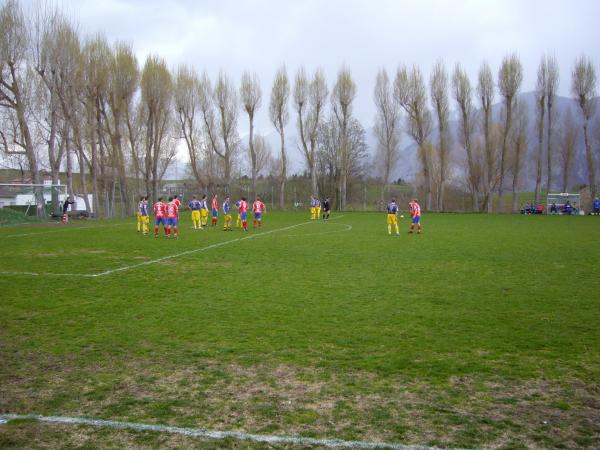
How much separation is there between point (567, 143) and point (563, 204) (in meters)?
16.2

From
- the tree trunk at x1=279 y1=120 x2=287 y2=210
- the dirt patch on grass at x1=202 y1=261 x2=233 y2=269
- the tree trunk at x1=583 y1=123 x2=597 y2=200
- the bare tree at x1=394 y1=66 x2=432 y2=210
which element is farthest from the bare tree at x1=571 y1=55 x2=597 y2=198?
the dirt patch on grass at x1=202 y1=261 x2=233 y2=269

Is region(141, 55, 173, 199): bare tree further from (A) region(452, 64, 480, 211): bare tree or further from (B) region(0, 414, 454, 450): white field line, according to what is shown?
(B) region(0, 414, 454, 450): white field line

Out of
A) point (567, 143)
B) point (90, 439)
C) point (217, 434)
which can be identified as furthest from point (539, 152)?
point (90, 439)

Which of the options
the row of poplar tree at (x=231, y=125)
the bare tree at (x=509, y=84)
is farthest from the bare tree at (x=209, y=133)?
the bare tree at (x=509, y=84)

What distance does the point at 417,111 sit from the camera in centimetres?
5247

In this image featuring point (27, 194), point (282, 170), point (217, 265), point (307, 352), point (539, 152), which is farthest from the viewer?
point (282, 170)

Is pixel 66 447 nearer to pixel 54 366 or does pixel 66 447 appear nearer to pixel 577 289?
pixel 54 366

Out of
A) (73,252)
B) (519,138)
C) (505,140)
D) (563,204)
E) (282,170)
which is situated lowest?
(73,252)

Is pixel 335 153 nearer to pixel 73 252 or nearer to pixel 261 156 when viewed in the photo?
pixel 261 156

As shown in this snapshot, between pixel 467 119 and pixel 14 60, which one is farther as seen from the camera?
pixel 467 119

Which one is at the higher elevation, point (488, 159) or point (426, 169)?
point (488, 159)

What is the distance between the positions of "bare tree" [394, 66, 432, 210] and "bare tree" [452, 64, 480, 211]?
3454 mm

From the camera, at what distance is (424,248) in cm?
1673

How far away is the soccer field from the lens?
423cm
